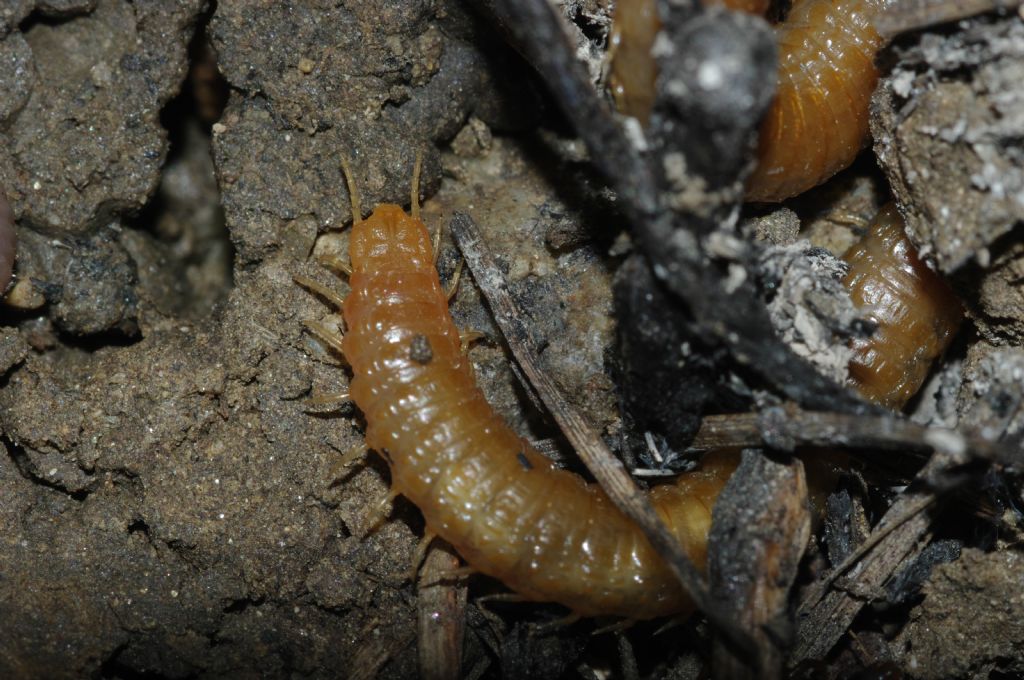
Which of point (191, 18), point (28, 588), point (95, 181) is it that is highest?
point (191, 18)

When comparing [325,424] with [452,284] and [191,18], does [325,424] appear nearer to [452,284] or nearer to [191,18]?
[452,284]

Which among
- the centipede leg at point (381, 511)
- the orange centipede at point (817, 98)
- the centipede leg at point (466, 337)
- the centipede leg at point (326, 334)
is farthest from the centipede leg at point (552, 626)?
the orange centipede at point (817, 98)

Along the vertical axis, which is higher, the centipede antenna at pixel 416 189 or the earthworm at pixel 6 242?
the centipede antenna at pixel 416 189

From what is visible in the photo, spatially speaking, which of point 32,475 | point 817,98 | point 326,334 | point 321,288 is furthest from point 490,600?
point 817,98

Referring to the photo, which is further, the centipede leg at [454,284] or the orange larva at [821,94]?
the centipede leg at [454,284]

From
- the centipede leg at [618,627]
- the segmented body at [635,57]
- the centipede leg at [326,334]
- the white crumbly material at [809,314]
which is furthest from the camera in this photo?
the centipede leg at [326,334]

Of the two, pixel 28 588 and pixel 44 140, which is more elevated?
pixel 44 140

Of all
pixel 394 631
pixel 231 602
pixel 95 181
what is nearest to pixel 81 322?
pixel 95 181

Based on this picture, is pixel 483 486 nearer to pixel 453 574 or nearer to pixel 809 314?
pixel 453 574

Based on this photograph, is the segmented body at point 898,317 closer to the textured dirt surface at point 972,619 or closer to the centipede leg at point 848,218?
the centipede leg at point 848,218

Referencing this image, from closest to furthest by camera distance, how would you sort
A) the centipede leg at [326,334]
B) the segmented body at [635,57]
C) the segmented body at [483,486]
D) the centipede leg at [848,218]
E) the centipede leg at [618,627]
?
the segmented body at [635,57] < the segmented body at [483,486] < the centipede leg at [618,627] < the centipede leg at [326,334] < the centipede leg at [848,218]
